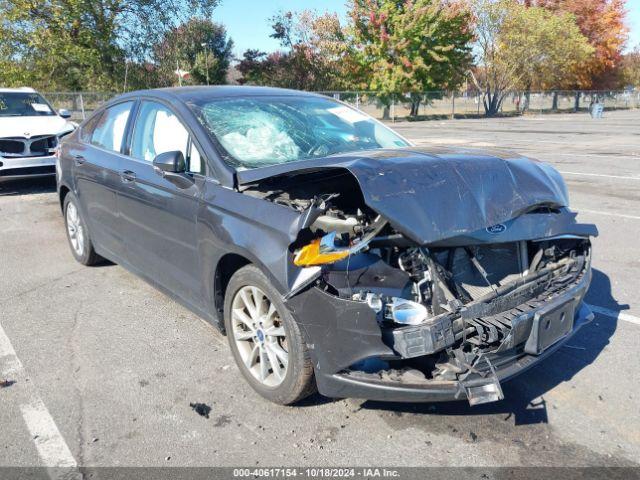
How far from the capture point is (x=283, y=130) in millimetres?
4020

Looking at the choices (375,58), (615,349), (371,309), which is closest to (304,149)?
(371,309)

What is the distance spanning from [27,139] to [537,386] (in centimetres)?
954

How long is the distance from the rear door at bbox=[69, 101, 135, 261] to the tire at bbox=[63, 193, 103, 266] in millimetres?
207

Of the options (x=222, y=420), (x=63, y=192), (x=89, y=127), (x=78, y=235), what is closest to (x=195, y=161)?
(x=222, y=420)

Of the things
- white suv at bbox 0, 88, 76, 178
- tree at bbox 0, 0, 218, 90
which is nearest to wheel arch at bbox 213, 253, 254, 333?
white suv at bbox 0, 88, 76, 178

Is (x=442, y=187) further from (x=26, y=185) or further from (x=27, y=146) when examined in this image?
(x=26, y=185)

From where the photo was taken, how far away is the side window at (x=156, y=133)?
3.90 metres

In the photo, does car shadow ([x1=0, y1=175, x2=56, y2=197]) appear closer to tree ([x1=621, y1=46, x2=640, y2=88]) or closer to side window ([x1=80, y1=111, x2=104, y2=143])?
side window ([x1=80, y1=111, x2=104, y2=143])

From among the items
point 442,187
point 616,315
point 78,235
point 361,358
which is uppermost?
point 442,187

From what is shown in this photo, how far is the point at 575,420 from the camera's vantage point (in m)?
3.03

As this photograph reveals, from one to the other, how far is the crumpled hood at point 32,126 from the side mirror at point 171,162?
7644 mm

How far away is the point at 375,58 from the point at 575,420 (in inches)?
1413

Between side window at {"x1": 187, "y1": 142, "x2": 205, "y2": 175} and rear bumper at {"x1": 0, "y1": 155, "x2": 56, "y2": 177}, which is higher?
side window at {"x1": 187, "y1": 142, "x2": 205, "y2": 175}

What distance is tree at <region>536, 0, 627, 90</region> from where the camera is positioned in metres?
50.6
